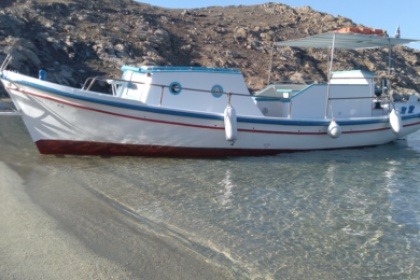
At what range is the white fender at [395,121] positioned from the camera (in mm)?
13234

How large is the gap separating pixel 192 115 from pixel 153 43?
22.3 metres

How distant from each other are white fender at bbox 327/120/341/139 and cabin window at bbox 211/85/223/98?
318cm

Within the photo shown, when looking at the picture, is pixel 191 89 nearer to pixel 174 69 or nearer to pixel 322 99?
pixel 174 69

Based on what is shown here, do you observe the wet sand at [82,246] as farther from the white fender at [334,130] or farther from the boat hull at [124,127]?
the white fender at [334,130]

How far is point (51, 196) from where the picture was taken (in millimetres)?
6727

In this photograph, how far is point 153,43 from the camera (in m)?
31.4

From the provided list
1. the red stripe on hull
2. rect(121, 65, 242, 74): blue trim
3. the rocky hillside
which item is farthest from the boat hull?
the rocky hillside

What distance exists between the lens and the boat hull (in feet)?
31.4

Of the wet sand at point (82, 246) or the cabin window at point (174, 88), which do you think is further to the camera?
the cabin window at point (174, 88)

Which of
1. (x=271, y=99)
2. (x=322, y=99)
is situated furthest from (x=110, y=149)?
(x=322, y=99)

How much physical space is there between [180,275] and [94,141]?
6268mm

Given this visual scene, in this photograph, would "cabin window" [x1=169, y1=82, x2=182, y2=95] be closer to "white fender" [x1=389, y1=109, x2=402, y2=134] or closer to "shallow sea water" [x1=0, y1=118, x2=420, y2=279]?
"shallow sea water" [x1=0, y1=118, x2=420, y2=279]

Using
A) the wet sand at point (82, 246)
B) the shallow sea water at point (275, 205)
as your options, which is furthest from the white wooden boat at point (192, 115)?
the wet sand at point (82, 246)

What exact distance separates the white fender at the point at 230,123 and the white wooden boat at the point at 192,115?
0.02 metres
